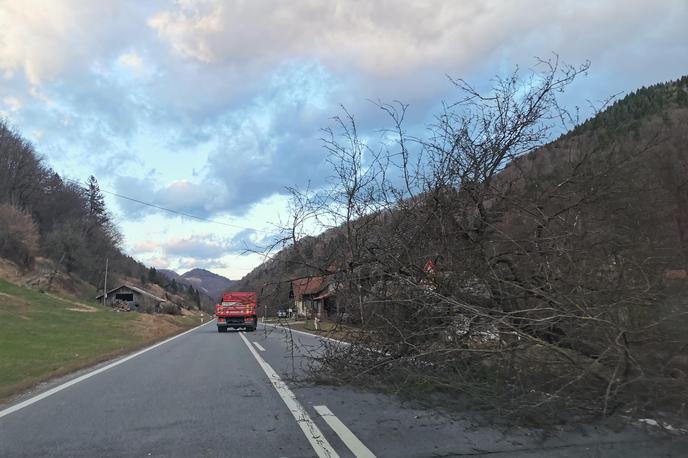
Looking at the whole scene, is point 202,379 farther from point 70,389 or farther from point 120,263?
point 120,263

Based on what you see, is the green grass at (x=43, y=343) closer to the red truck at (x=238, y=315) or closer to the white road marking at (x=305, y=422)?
the white road marking at (x=305, y=422)

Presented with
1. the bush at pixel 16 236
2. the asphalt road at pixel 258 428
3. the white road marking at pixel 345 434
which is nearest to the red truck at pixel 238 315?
the asphalt road at pixel 258 428

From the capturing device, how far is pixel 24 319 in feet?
104

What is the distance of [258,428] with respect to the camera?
650 cm

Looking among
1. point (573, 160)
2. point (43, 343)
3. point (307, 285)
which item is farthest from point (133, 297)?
point (573, 160)

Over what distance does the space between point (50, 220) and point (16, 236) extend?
26.4m

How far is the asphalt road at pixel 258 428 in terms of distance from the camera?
5371 mm

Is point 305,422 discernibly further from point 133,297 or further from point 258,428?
point 133,297

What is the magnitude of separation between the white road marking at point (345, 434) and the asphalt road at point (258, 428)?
0.01 metres

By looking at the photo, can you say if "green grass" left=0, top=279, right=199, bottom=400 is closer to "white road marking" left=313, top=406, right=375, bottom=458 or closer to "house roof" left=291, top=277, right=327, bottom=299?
"house roof" left=291, top=277, right=327, bottom=299

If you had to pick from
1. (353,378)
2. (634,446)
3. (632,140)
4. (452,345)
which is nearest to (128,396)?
(353,378)

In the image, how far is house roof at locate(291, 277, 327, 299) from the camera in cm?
980

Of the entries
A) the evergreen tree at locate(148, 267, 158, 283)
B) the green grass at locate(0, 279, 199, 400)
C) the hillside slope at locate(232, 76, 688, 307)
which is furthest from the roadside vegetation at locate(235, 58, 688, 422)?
the evergreen tree at locate(148, 267, 158, 283)

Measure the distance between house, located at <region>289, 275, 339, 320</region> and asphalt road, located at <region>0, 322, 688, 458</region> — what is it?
127cm
